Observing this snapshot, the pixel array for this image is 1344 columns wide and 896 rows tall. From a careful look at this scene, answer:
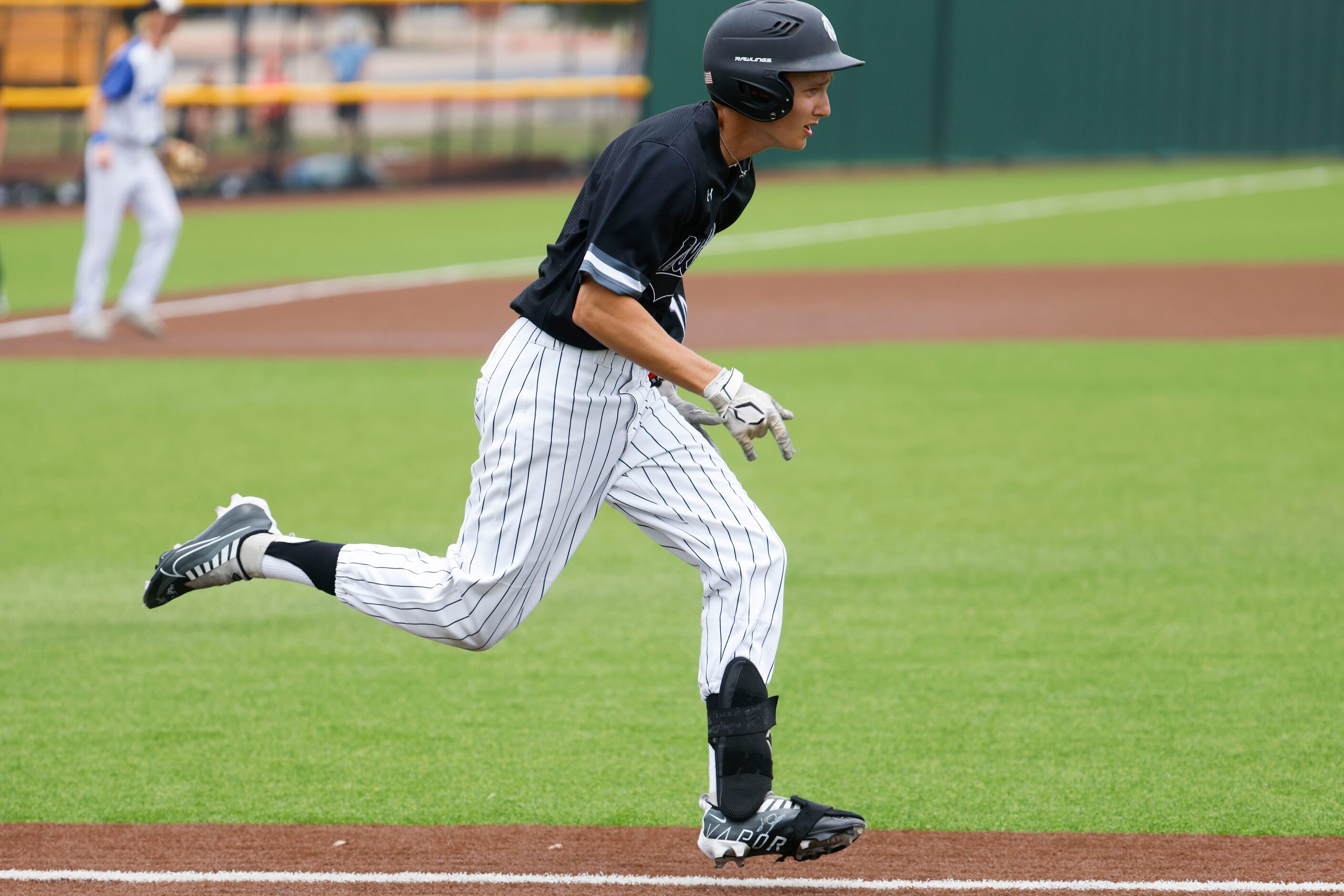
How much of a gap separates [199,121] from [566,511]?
21653 millimetres

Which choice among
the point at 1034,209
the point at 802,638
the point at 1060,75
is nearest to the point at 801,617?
the point at 802,638

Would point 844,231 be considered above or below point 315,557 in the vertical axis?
below

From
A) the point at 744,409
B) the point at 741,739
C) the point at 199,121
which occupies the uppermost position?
the point at 744,409

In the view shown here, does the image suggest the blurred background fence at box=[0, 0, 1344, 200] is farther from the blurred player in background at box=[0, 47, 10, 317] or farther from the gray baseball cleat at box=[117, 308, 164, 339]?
the gray baseball cleat at box=[117, 308, 164, 339]

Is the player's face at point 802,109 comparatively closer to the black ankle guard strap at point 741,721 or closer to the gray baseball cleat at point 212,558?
the black ankle guard strap at point 741,721

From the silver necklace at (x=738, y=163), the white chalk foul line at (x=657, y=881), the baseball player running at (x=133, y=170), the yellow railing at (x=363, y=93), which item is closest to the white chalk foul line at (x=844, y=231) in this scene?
the baseball player running at (x=133, y=170)

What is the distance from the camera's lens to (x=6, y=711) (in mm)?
4793

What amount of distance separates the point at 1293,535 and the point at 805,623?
236 centimetres

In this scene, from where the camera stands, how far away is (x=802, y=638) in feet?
18.0

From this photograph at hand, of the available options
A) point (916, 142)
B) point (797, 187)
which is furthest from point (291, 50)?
point (916, 142)

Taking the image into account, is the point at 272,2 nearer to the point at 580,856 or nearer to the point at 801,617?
the point at 801,617

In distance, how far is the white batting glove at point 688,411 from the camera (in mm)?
3951

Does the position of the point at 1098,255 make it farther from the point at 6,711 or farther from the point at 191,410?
the point at 6,711

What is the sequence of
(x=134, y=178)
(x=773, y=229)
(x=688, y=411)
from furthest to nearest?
(x=773, y=229), (x=134, y=178), (x=688, y=411)
